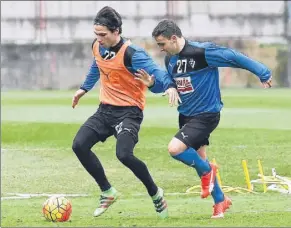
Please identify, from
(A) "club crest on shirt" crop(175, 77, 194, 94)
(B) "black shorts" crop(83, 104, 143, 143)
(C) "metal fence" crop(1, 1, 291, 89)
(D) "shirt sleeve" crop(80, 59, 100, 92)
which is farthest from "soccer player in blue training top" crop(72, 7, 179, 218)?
(C) "metal fence" crop(1, 1, 291, 89)

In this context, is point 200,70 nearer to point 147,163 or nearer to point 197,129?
point 197,129

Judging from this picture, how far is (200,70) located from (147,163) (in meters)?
7.34

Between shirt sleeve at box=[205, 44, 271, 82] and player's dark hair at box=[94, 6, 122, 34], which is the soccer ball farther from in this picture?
shirt sleeve at box=[205, 44, 271, 82]

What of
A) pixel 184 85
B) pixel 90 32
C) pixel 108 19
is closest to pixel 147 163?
pixel 108 19

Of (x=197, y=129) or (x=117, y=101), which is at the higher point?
(x=117, y=101)

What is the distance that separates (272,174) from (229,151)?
353 cm

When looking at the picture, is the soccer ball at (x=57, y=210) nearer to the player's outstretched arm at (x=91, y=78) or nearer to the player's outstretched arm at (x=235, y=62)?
the player's outstretched arm at (x=91, y=78)

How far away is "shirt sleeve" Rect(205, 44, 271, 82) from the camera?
11375 mm

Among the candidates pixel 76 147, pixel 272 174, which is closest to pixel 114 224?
pixel 76 147

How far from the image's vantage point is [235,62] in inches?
452

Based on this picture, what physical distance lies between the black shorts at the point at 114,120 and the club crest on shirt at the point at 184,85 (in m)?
0.67

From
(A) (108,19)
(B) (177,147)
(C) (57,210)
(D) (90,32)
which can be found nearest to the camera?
(B) (177,147)

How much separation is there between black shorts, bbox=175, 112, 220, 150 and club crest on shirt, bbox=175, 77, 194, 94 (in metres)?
0.29

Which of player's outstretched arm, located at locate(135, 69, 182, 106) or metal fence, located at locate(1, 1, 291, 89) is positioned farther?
metal fence, located at locate(1, 1, 291, 89)
